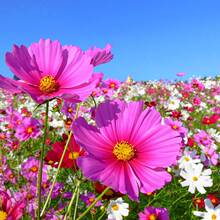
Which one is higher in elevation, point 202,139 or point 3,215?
point 202,139

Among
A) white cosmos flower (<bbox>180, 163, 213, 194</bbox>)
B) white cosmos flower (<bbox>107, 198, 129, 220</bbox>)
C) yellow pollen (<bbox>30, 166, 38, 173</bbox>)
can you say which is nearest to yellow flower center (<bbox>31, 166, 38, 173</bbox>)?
yellow pollen (<bbox>30, 166, 38, 173</bbox>)

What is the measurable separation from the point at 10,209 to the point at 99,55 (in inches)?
20.7

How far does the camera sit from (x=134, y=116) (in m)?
0.92

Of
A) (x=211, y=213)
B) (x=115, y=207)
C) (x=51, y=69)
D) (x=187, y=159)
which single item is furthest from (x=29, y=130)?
(x=51, y=69)

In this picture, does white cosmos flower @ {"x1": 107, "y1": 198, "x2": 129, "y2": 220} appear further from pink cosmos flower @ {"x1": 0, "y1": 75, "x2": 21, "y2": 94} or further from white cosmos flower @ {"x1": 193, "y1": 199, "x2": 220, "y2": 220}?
Result: pink cosmos flower @ {"x1": 0, "y1": 75, "x2": 21, "y2": 94}

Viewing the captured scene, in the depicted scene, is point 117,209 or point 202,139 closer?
point 117,209

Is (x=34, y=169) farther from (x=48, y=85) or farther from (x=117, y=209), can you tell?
(x=48, y=85)

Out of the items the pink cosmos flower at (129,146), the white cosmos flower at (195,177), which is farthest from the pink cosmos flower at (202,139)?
the pink cosmos flower at (129,146)

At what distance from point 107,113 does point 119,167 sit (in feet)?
0.35

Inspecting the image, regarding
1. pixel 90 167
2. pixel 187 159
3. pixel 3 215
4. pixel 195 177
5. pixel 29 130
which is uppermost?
pixel 29 130

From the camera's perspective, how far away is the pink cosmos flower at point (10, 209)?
1.16 m

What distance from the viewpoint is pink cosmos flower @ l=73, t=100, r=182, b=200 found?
2.71 feet

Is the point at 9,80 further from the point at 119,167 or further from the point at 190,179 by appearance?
the point at 190,179

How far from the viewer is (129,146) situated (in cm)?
91
